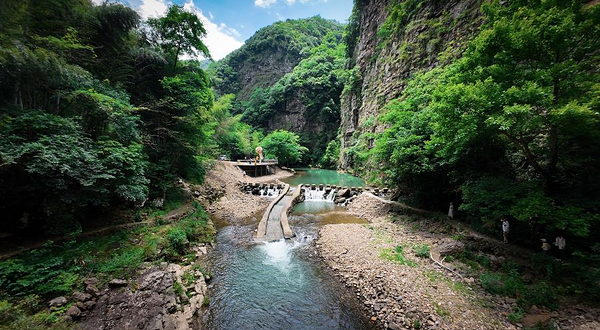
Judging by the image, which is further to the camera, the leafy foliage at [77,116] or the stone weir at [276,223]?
the stone weir at [276,223]

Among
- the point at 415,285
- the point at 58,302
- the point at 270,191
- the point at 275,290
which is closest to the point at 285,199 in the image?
the point at 270,191

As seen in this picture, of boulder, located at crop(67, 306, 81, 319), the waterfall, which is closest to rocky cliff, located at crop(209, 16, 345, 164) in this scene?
the waterfall

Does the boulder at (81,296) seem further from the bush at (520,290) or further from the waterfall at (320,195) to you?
the waterfall at (320,195)

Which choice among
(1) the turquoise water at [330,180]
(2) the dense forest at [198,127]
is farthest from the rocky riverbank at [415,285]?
(1) the turquoise water at [330,180]

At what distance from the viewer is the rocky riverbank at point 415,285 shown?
4.52 m

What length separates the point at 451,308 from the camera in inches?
198

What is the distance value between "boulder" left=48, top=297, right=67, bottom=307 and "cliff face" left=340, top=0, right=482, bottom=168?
18566 millimetres

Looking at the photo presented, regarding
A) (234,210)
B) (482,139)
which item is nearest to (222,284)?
(234,210)

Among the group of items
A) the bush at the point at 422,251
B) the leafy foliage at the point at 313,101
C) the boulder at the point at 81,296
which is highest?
the leafy foliage at the point at 313,101

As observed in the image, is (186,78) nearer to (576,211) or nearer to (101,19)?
(101,19)

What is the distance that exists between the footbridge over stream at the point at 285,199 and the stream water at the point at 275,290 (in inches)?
29.8

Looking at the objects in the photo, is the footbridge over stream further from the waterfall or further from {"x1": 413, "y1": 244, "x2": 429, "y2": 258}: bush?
{"x1": 413, "y1": 244, "x2": 429, "y2": 258}: bush

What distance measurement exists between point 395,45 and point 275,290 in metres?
25.2

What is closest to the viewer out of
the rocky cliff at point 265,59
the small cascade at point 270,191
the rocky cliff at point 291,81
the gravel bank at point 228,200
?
the gravel bank at point 228,200
